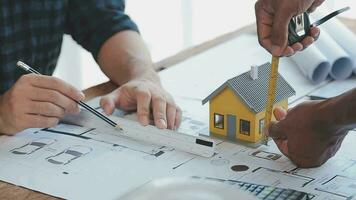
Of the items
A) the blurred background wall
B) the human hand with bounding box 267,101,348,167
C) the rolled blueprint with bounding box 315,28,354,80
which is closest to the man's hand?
the human hand with bounding box 267,101,348,167

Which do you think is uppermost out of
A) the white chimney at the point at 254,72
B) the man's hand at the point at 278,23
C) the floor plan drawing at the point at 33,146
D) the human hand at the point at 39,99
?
the man's hand at the point at 278,23

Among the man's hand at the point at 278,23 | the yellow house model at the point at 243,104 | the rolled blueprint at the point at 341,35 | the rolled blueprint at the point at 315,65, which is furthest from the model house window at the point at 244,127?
the rolled blueprint at the point at 341,35

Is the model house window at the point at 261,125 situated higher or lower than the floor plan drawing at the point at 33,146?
higher

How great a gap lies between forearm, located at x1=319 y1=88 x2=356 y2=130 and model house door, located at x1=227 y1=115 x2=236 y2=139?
247 millimetres

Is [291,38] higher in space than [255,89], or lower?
higher

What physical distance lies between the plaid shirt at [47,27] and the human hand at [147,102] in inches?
12.6

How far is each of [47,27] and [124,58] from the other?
0.76 feet

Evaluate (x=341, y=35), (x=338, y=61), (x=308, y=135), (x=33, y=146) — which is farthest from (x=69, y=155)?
(x=341, y=35)

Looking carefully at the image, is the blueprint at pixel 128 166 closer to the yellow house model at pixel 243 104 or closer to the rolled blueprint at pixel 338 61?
the yellow house model at pixel 243 104

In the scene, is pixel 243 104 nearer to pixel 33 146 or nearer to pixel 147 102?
pixel 147 102

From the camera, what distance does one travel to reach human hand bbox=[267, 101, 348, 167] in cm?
117

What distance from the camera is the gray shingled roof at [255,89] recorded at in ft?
4.39

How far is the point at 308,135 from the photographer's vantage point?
1194 millimetres

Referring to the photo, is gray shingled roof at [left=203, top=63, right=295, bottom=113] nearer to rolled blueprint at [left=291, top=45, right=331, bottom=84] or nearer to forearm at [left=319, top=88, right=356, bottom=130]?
forearm at [left=319, top=88, right=356, bottom=130]
